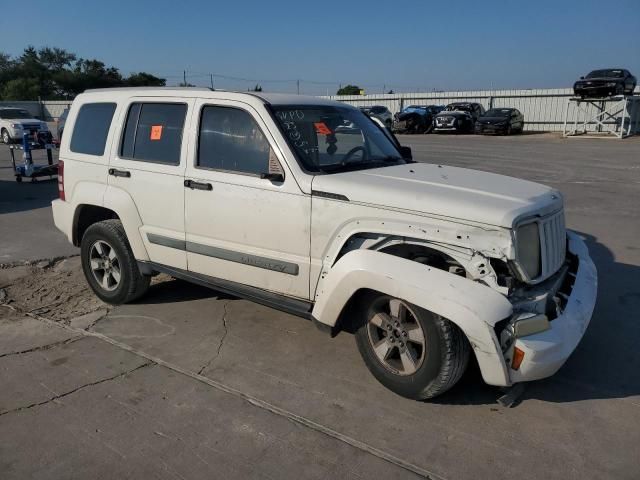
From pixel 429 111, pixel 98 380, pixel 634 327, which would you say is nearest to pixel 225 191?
pixel 98 380

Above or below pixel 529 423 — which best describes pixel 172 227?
above

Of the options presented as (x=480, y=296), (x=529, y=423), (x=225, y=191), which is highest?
(x=225, y=191)

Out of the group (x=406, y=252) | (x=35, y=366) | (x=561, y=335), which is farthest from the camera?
(x=35, y=366)

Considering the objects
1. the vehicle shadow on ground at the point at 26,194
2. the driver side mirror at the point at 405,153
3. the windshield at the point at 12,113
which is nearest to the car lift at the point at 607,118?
the vehicle shadow on ground at the point at 26,194

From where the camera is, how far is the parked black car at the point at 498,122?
29.0m

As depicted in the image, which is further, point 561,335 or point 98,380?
point 98,380

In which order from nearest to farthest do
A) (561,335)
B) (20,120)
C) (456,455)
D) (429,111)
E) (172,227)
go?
(456,455)
(561,335)
(172,227)
(20,120)
(429,111)

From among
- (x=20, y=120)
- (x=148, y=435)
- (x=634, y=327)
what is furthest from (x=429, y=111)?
(x=148, y=435)

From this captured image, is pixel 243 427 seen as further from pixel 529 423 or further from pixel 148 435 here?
pixel 529 423

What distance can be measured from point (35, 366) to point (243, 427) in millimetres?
1817

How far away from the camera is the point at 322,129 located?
4.19 m

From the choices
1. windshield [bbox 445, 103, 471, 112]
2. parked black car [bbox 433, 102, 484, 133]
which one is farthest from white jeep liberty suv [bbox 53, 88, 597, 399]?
windshield [bbox 445, 103, 471, 112]

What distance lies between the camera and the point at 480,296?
9.74 ft

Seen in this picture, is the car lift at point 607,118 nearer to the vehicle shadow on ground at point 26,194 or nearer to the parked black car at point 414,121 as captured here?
the parked black car at point 414,121
